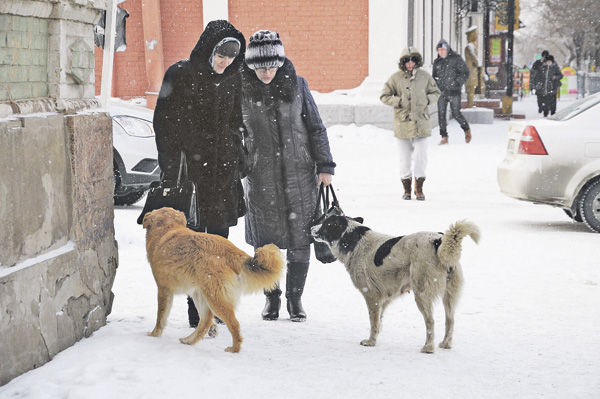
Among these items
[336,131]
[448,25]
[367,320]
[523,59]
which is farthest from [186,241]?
[523,59]

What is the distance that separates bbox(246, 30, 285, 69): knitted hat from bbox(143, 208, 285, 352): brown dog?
1336 millimetres

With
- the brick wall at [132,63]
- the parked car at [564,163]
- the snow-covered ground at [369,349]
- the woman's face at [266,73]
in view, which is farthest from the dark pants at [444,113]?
the woman's face at [266,73]

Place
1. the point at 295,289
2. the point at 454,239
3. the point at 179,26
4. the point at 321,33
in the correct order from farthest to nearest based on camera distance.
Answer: the point at 179,26, the point at 321,33, the point at 295,289, the point at 454,239

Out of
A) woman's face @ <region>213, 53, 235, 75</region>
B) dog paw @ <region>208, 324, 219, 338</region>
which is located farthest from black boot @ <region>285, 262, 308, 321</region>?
woman's face @ <region>213, 53, 235, 75</region>

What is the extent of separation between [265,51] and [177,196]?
1.13m

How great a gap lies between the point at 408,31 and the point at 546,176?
12540 mm

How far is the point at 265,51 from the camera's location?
571cm

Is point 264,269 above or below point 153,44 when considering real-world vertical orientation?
below

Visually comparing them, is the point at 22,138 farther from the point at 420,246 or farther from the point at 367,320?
the point at 367,320

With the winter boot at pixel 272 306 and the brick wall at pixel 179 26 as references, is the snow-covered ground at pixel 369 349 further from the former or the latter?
the brick wall at pixel 179 26

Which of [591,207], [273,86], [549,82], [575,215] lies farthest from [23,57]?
[549,82]

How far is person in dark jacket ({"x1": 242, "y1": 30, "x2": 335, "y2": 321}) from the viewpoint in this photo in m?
5.84

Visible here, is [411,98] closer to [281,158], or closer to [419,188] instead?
[419,188]

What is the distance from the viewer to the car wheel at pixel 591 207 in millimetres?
9219
